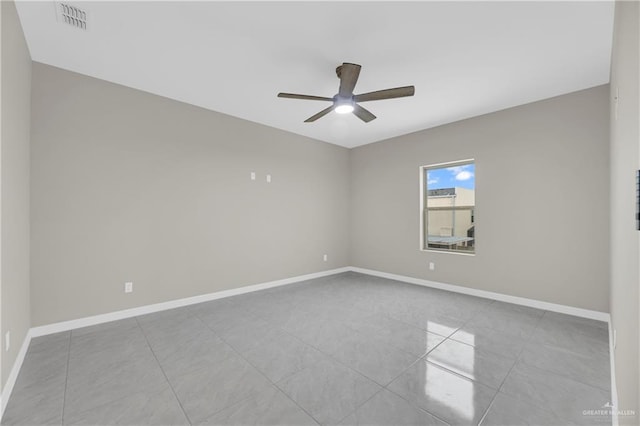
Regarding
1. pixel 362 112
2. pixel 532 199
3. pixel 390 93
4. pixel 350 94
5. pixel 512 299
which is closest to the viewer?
pixel 390 93

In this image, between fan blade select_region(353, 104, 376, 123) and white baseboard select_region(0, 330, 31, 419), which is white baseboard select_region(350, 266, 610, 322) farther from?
white baseboard select_region(0, 330, 31, 419)

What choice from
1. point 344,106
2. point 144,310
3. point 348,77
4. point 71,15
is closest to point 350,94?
point 344,106

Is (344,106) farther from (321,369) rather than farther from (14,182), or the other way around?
(14,182)

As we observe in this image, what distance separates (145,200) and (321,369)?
117 inches

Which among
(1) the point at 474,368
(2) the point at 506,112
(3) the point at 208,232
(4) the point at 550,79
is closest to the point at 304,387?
(1) the point at 474,368

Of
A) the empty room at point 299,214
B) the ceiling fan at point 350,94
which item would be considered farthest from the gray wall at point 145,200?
the ceiling fan at point 350,94

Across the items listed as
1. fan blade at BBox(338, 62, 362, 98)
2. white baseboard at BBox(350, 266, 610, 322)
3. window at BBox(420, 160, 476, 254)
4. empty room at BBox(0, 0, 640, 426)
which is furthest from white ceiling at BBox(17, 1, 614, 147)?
white baseboard at BBox(350, 266, 610, 322)

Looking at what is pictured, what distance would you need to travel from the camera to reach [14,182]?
6.82ft

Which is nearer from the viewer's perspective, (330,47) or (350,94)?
(330,47)

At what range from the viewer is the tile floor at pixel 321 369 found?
1633 millimetres

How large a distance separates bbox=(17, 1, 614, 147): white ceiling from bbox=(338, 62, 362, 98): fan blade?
0.31m

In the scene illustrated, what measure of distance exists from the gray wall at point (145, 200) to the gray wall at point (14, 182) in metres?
0.22

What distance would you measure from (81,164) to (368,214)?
4.72m

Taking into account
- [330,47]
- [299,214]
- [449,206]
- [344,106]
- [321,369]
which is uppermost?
[330,47]
